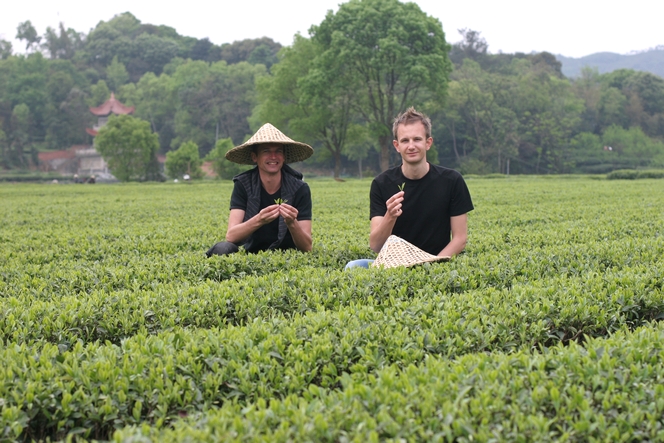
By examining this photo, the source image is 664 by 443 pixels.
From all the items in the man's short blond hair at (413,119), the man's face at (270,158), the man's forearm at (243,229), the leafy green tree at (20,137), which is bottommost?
the man's forearm at (243,229)

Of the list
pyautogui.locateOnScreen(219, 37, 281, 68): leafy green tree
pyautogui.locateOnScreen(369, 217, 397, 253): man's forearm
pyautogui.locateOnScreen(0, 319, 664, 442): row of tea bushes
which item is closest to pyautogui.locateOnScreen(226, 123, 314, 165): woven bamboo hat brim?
pyautogui.locateOnScreen(369, 217, 397, 253): man's forearm

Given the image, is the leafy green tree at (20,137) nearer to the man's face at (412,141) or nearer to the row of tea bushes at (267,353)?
the man's face at (412,141)

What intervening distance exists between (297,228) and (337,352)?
2.62 meters

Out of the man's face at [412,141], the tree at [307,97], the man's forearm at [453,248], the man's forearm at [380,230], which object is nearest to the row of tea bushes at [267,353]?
the man's forearm at [380,230]

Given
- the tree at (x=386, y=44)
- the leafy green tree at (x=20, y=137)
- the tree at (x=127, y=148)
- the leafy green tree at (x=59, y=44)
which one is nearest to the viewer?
the tree at (x=386, y=44)

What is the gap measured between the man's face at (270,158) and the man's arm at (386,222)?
108 cm

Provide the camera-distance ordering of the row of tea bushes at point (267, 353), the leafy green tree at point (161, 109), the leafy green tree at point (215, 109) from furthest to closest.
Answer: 1. the leafy green tree at point (161, 109)
2. the leafy green tree at point (215, 109)
3. the row of tea bushes at point (267, 353)

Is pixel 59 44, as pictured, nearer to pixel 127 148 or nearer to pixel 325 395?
pixel 127 148

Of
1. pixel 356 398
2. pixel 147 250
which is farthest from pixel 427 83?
pixel 356 398

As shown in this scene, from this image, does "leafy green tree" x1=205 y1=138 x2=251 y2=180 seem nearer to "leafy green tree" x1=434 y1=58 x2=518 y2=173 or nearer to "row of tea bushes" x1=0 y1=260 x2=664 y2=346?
"leafy green tree" x1=434 y1=58 x2=518 y2=173

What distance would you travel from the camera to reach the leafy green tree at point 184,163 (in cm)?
5194

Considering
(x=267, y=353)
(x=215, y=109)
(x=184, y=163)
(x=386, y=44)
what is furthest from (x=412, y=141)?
(x=215, y=109)

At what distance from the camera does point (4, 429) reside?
8.75ft

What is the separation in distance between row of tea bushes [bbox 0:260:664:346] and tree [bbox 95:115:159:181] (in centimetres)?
5093
